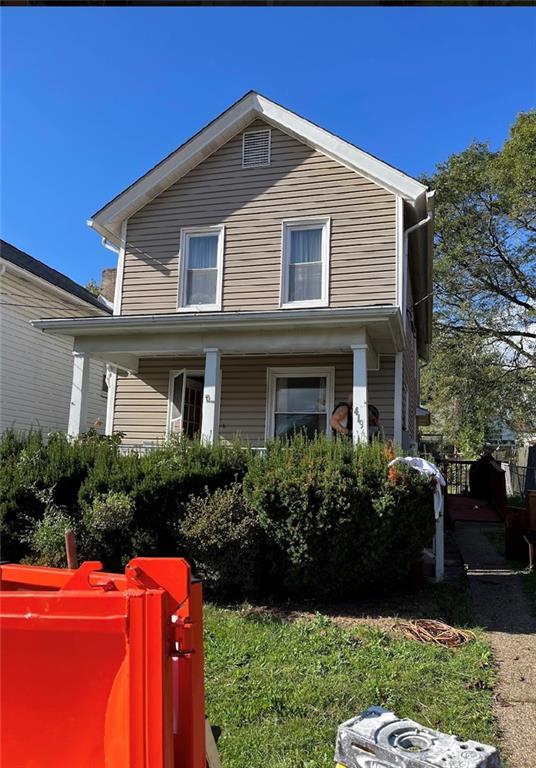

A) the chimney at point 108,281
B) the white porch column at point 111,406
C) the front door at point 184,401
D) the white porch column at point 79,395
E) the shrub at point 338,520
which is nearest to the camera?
the shrub at point 338,520

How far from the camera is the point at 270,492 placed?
232 inches

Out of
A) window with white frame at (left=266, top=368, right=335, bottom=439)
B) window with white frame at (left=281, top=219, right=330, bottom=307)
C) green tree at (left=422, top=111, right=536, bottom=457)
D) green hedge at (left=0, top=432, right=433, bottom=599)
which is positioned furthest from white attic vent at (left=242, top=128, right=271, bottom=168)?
green tree at (left=422, top=111, right=536, bottom=457)

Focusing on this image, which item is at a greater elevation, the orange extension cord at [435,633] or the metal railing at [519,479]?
the metal railing at [519,479]

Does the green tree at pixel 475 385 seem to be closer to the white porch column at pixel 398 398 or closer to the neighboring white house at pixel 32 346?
the white porch column at pixel 398 398

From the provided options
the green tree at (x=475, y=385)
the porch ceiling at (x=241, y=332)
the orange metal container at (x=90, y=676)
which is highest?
the green tree at (x=475, y=385)

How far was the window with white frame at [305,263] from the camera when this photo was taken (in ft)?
33.8

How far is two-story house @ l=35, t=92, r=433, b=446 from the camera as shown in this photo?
31.7 feet

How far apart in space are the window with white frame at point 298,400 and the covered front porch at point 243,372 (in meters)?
0.02

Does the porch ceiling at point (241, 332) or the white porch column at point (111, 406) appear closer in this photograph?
the porch ceiling at point (241, 332)

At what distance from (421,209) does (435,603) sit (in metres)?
7.17

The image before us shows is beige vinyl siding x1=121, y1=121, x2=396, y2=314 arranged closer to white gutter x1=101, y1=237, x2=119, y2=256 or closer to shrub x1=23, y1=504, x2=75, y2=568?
white gutter x1=101, y1=237, x2=119, y2=256

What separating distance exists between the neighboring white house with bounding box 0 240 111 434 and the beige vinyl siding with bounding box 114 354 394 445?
6.73 ft

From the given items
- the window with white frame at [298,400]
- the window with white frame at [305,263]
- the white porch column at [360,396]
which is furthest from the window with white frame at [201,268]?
the white porch column at [360,396]

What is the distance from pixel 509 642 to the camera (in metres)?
4.82
